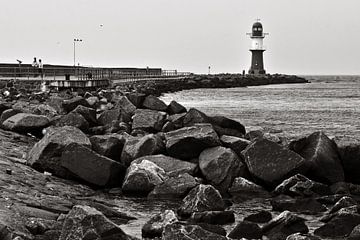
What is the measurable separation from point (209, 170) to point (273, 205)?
170 centimetres

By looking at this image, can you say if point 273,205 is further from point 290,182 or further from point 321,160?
point 321,160

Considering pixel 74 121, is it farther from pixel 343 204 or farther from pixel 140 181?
pixel 343 204

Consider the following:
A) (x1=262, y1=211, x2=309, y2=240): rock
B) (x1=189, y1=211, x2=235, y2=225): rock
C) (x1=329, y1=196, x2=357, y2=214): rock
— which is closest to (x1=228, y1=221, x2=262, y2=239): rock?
(x1=262, y1=211, x2=309, y2=240): rock

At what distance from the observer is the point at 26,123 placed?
603 inches

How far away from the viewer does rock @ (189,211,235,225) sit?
889cm

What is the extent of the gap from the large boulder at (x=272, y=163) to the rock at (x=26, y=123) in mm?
6384

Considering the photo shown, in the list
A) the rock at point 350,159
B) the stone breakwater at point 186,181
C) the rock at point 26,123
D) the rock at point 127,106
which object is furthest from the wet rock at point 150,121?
the rock at point 350,159

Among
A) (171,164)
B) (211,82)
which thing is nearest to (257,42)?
(211,82)

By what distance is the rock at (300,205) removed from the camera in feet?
32.6

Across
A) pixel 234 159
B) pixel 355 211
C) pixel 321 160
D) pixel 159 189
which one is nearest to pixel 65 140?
pixel 159 189

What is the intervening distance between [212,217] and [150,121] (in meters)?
7.03

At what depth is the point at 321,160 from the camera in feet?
37.9

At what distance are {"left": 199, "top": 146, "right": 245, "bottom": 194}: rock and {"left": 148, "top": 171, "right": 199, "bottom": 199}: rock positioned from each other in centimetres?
56

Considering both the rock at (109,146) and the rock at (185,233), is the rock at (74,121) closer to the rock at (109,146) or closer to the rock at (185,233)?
the rock at (109,146)
